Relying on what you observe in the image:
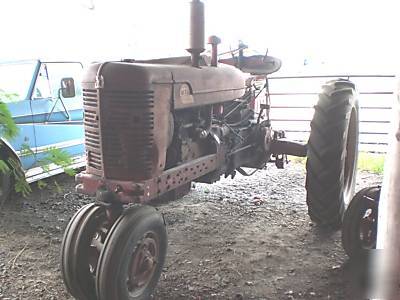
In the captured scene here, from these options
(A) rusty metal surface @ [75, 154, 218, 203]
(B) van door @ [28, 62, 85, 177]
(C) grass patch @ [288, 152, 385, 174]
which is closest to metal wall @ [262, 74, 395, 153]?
(C) grass patch @ [288, 152, 385, 174]

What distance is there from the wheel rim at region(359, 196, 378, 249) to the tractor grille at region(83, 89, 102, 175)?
5.95ft

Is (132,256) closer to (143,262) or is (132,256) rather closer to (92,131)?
(143,262)

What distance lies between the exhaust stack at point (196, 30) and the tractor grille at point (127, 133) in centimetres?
62

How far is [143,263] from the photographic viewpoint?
2.64m

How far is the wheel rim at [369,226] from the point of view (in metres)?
3.17

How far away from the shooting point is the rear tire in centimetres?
359

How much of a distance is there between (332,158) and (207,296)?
4.86 feet

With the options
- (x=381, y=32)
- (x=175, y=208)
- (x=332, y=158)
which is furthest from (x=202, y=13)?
(x=381, y=32)

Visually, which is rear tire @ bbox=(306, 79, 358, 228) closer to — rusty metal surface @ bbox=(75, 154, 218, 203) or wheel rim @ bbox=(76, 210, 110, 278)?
rusty metal surface @ bbox=(75, 154, 218, 203)

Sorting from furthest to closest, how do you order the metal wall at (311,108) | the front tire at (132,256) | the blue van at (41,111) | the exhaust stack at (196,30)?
1. the metal wall at (311,108)
2. the blue van at (41,111)
3. the exhaust stack at (196,30)
4. the front tire at (132,256)

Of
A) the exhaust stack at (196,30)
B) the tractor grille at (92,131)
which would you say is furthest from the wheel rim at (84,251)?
the exhaust stack at (196,30)

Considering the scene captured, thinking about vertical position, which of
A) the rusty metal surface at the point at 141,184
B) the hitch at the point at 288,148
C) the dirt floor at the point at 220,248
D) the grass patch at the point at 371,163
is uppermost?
the rusty metal surface at the point at 141,184

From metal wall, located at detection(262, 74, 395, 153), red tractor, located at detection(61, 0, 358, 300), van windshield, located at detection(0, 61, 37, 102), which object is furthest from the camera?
metal wall, located at detection(262, 74, 395, 153)

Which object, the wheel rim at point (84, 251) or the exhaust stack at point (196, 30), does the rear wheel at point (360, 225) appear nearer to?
the exhaust stack at point (196, 30)
